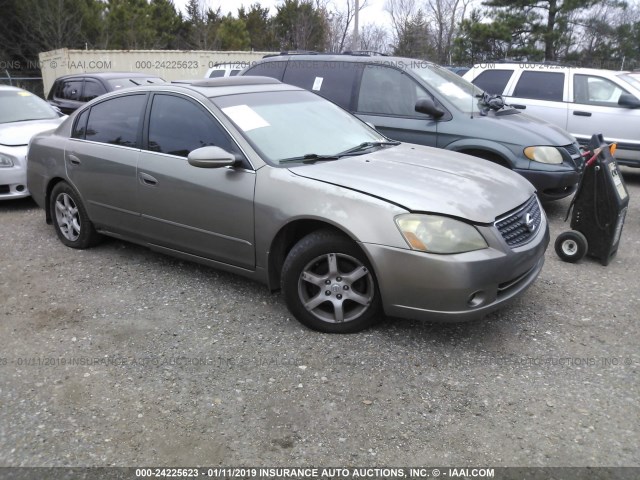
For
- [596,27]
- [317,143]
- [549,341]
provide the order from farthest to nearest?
[596,27] → [317,143] → [549,341]

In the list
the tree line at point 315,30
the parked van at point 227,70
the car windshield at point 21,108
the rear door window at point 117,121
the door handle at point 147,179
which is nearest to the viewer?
the door handle at point 147,179

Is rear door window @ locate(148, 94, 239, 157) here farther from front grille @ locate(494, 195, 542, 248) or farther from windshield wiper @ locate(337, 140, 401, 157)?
front grille @ locate(494, 195, 542, 248)

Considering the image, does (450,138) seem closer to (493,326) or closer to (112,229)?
(493,326)

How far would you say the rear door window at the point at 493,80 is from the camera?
869 cm

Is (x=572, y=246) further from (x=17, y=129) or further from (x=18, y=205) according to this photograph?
(x=17, y=129)

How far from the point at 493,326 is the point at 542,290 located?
83 centimetres

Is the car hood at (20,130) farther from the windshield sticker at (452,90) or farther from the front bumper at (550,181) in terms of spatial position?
the front bumper at (550,181)

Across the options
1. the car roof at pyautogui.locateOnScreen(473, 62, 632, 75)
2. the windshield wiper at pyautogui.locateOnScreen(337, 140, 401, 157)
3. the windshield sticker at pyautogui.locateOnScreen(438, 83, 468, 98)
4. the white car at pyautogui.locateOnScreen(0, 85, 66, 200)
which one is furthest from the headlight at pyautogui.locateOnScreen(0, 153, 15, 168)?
the car roof at pyautogui.locateOnScreen(473, 62, 632, 75)

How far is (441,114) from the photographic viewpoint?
20.7 ft

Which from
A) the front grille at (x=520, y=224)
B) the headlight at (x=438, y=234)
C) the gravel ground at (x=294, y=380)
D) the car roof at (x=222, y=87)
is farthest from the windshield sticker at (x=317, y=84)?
the headlight at (x=438, y=234)

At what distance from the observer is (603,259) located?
4969mm

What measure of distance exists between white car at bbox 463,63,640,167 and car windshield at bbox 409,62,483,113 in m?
1.41

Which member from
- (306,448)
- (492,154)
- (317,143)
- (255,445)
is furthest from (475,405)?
(492,154)

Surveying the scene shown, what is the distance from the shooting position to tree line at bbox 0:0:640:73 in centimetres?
2614
